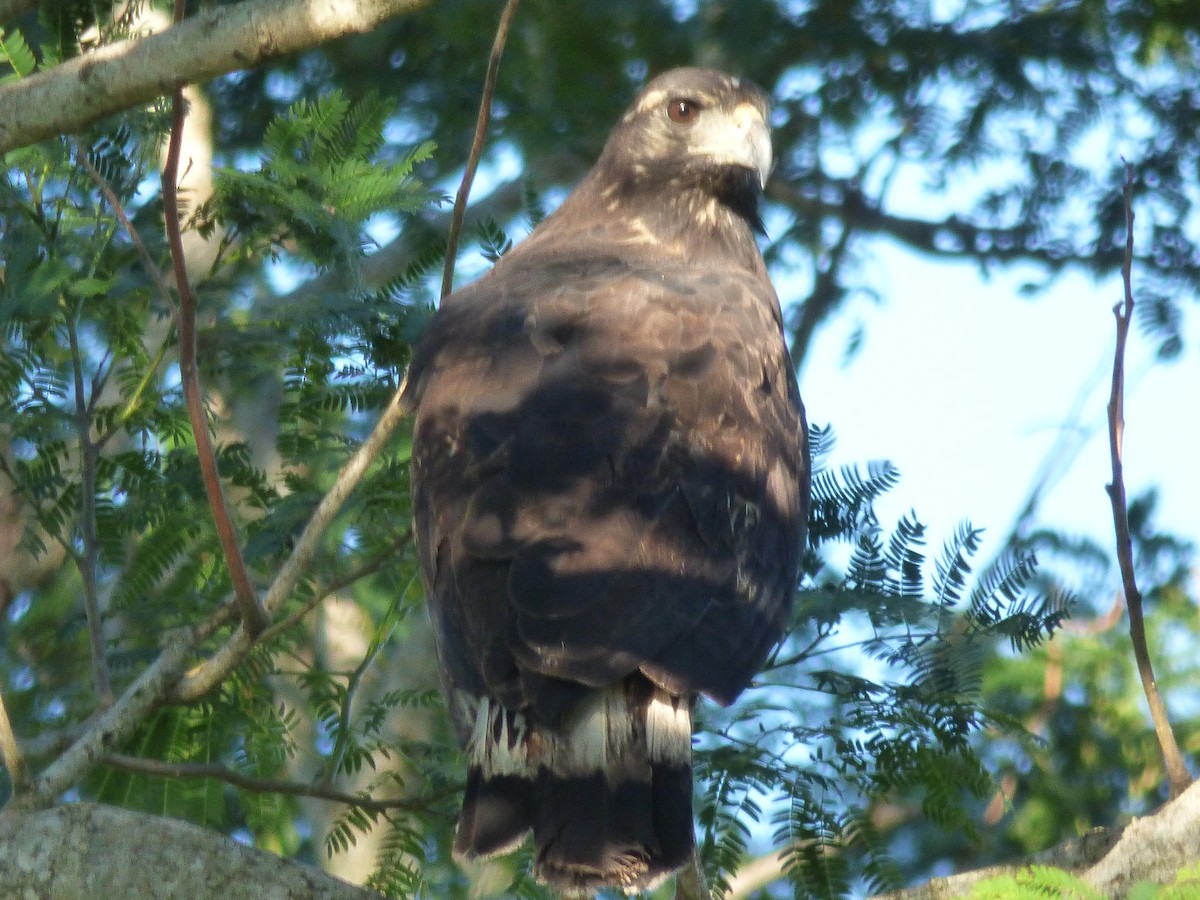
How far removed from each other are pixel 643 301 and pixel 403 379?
1.91 feet

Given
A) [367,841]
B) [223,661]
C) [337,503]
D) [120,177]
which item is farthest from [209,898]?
[367,841]

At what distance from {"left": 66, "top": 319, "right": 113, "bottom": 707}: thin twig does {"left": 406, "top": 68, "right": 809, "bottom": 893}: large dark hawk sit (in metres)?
0.65

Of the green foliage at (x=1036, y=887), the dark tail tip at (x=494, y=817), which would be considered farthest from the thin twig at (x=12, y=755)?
the green foliage at (x=1036, y=887)

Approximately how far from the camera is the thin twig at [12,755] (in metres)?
2.60

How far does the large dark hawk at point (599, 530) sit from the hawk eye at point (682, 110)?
1.99 ft

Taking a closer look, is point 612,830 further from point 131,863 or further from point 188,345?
point 188,345

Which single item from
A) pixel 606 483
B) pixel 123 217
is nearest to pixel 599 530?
pixel 606 483

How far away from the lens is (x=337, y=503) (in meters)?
Result: 2.99

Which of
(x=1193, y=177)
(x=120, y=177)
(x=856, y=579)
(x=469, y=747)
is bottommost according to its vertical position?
(x=469, y=747)

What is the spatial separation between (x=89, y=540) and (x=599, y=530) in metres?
1.07

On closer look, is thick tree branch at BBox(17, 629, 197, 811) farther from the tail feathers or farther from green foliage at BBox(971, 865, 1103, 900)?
green foliage at BBox(971, 865, 1103, 900)

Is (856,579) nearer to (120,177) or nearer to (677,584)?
(677,584)

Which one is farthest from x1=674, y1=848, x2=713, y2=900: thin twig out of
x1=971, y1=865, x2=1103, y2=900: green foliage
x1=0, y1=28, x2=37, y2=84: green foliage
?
x1=0, y1=28, x2=37, y2=84: green foliage

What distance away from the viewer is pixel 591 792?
2.60 meters
